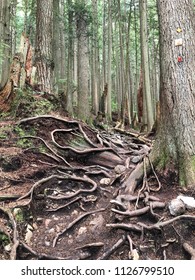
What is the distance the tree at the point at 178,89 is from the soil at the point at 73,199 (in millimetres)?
295

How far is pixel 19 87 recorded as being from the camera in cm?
673

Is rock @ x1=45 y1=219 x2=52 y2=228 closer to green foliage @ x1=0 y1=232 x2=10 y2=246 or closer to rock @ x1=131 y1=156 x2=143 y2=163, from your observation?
green foliage @ x1=0 y1=232 x2=10 y2=246

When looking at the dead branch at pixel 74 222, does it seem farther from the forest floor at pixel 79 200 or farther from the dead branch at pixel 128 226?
the dead branch at pixel 128 226

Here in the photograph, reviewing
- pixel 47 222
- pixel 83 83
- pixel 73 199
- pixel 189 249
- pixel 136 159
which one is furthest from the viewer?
pixel 83 83

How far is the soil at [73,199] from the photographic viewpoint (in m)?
3.48

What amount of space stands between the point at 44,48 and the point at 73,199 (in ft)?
14.9

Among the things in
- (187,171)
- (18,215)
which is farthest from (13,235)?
(187,171)

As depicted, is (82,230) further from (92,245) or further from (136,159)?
(136,159)

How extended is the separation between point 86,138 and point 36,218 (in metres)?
2.38

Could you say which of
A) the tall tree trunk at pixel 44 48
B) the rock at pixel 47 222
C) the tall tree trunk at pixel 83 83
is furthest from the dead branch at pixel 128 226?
the tall tree trunk at pixel 83 83

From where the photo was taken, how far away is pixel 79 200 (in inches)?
177
